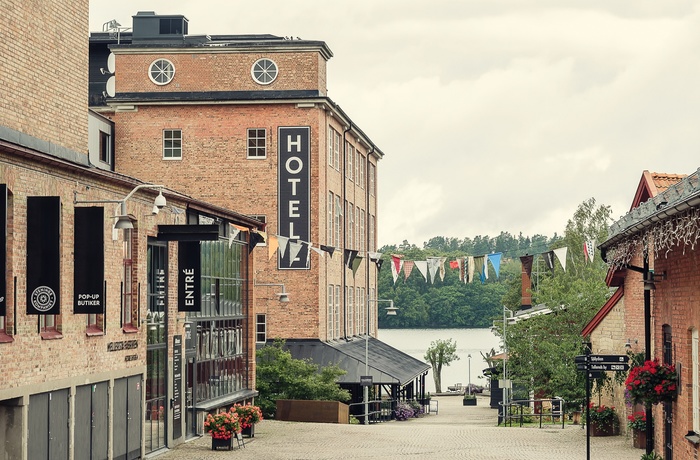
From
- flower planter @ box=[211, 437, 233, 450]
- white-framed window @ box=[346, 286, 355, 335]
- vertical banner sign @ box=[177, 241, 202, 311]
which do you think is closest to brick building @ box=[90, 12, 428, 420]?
white-framed window @ box=[346, 286, 355, 335]

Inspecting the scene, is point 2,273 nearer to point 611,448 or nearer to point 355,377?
point 611,448

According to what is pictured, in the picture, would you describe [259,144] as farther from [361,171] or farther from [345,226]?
[361,171]

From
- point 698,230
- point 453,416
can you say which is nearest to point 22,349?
point 698,230

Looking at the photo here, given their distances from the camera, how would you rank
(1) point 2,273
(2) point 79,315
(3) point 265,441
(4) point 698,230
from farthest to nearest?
(3) point 265,441
(2) point 79,315
(1) point 2,273
(4) point 698,230

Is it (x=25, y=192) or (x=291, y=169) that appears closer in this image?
(x=25, y=192)

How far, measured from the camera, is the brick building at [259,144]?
2127 inches

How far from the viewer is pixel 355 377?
174 feet

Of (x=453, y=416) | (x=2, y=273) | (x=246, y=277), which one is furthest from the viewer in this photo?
(x=453, y=416)

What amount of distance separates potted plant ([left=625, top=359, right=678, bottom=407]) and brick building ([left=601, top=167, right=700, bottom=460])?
0.70ft

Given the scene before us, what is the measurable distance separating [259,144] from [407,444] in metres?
21.9

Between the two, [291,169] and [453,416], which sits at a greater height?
[291,169]

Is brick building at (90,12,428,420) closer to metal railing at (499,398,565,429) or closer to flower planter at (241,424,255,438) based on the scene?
metal railing at (499,398,565,429)

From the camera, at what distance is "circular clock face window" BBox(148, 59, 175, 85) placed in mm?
55438

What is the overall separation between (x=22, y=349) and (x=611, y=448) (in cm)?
1658
